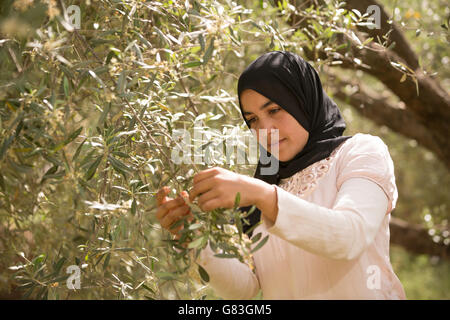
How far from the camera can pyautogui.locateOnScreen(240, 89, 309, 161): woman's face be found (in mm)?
1730

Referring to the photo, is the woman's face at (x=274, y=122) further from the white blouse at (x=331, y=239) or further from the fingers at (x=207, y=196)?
the fingers at (x=207, y=196)

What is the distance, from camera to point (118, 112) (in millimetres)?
1663

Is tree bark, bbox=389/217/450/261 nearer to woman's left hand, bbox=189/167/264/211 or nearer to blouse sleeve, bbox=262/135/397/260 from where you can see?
blouse sleeve, bbox=262/135/397/260

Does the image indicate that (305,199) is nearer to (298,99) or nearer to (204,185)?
(298,99)

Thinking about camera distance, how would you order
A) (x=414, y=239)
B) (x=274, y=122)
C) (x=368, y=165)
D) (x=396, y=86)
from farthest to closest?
(x=414, y=239) < (x=396, y=86) < (x=274, y=122) < (x=368, y=165)

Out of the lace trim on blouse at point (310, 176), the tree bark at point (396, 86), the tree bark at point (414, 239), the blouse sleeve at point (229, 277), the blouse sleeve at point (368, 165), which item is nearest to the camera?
the blouse sleeve at point (368, 165)

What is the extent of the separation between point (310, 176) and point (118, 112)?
0.70 m

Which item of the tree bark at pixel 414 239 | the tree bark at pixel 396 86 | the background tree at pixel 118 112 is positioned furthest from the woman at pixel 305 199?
the tree bark at pixel 414 239

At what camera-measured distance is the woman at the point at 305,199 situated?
1251 mm

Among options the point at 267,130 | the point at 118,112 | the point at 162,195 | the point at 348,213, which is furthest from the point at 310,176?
the point at 118,112

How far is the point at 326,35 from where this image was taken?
221 cm

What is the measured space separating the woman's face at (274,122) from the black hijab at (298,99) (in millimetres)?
19
